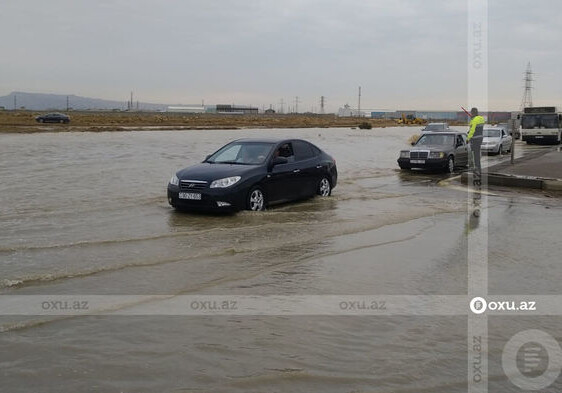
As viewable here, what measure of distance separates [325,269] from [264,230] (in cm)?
264

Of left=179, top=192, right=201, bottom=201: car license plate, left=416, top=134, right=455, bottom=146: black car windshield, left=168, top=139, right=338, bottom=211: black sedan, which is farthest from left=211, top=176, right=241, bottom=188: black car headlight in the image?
left=416, top=134, right=455, bottom=146: black car windshield

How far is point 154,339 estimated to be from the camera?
5.00 m

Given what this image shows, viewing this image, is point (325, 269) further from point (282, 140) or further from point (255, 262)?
point (282, 140)

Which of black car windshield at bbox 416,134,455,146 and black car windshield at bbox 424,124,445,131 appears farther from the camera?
black car windshield at bbox 424,124,445,131

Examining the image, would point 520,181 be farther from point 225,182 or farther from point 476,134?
point 225,182

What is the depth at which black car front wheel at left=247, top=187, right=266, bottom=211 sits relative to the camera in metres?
11.5

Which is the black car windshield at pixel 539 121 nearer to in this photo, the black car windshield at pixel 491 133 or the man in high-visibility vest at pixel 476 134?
the black car windshield at pixel 491 133

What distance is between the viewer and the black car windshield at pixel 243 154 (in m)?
12.2

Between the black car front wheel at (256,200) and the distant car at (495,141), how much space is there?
22.5 m

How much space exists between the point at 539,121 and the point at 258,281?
128 feet

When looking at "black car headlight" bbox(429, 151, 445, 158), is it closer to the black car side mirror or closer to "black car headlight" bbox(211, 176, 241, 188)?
the black car side mirror

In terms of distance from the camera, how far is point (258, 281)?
6914 mm

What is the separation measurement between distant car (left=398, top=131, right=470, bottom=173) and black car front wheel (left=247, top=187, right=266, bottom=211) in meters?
10.8

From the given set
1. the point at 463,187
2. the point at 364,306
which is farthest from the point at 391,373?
the point at 463,187
